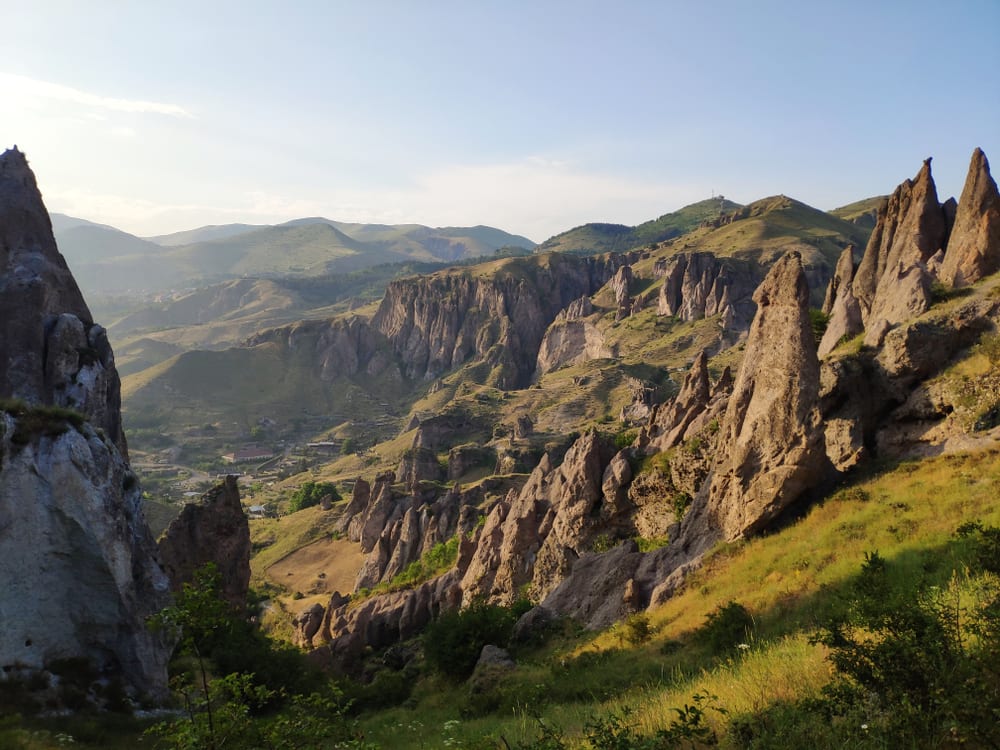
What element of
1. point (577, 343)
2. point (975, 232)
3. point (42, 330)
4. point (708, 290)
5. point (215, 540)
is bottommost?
point (215, 540)

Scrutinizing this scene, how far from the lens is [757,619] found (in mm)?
16234

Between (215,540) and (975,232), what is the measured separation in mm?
51954

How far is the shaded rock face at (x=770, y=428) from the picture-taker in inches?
861

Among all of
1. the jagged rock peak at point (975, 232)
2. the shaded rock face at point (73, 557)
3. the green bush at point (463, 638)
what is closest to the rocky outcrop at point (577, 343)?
the jagged rock peak at point (975, 232)

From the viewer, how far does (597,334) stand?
184 metres

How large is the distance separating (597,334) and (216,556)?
508 ft

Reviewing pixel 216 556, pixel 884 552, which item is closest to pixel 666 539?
pixel 884 552

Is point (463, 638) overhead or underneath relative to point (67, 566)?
underneath

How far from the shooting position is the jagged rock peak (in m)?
30.7

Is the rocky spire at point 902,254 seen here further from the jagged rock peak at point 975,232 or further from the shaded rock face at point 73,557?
the shaded rock face at point 73,557

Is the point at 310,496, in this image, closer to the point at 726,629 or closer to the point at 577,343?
the point at 726,629

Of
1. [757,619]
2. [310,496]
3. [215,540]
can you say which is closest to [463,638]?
[757,619]

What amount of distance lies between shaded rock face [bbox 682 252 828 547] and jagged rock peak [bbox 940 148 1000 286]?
524 inches

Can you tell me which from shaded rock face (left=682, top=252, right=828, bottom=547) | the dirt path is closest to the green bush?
shaded rock face (left=682, top=252, right=828, bottom=547)
